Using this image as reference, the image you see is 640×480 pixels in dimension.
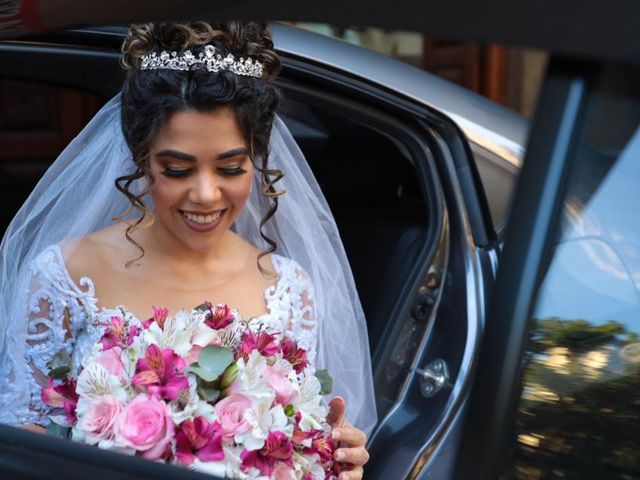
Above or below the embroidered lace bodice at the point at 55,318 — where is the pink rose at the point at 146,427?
below

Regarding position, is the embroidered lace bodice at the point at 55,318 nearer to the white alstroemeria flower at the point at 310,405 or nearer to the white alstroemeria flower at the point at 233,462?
the white alstroemeria flower at the point at 310,405

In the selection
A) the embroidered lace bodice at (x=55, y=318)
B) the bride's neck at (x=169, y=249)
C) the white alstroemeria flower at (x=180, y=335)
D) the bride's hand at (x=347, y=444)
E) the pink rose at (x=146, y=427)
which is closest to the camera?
the pink rose at (x=146, y=427)

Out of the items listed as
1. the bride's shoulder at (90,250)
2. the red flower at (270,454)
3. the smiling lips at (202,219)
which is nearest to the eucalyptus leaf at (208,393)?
the red flower at (270,454)

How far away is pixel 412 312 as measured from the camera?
2.70 metres

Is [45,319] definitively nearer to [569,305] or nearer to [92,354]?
[92,354]

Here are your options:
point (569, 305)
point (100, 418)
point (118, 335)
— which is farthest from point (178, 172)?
point (569, 305)

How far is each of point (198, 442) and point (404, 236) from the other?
45.2 inches

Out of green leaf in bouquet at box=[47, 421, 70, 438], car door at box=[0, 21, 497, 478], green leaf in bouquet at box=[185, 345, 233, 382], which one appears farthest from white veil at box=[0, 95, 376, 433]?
green leaf in bouquet at box=[185, 345, 233, 382]

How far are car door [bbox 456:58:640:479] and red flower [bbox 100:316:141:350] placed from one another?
85 cm

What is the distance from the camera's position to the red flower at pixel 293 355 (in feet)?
7.11

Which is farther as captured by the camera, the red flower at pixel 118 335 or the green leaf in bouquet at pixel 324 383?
the green leaf in bouquet at pixel 324 383

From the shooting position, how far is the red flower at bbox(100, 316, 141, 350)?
6.66 feet

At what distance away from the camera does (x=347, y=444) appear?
7.41ft

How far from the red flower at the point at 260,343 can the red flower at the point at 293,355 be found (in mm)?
62
